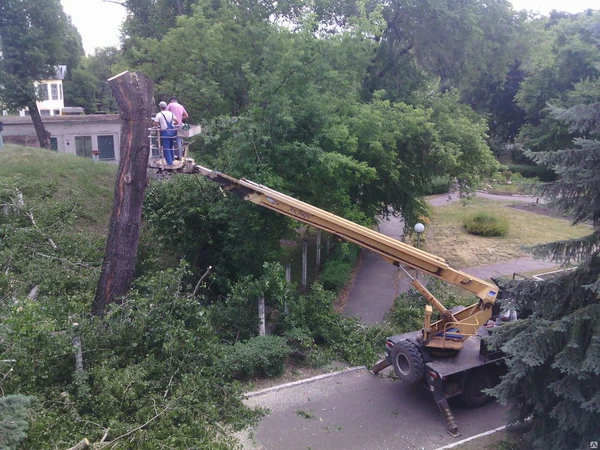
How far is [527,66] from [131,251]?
33.4 metres

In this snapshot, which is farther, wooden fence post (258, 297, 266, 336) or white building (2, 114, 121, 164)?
white building (2, 114, 121, 164)

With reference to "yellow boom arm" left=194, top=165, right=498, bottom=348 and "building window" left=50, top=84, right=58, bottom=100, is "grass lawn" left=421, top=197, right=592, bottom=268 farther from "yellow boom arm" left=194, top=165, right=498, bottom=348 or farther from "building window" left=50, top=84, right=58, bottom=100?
"building window" left=50, top=84, right=58, bottom=100

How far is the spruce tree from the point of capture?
6.40m

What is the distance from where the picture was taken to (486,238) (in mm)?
21859

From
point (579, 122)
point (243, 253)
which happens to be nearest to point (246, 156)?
point (243, 253)

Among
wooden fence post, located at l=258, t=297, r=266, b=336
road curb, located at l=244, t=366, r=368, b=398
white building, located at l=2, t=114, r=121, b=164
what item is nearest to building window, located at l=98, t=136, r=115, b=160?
white building, located at l=2, t=114, r=121, b=164

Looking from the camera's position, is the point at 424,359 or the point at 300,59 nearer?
the point at 424,359

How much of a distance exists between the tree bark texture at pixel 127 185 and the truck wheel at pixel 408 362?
16.5 ft

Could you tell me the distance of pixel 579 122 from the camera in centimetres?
679

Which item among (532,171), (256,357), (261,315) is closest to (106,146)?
(261,315)

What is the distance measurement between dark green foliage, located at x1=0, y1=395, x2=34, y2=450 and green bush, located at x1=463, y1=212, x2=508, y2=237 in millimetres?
19743

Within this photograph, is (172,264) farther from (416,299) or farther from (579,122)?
(579,122)

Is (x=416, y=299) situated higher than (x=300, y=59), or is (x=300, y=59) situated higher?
(x=300, y=59)

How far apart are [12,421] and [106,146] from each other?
23474 mm
